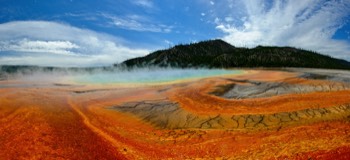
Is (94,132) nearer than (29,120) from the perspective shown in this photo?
Yes

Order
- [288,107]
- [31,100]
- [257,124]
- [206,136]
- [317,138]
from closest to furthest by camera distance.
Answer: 1. [317,138]
2. [206,136]
3. [257,124]
4. [288,107]
5. [31,100]

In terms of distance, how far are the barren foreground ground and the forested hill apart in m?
66.5

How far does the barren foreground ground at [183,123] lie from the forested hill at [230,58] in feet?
218

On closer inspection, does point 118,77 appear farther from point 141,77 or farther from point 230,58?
point 230,58

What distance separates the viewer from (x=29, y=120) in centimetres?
1349

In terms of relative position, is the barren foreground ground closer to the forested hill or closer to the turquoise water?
the turquoise water

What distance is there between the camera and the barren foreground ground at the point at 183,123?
10.4 metres

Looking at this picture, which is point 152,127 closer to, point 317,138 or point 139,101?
point 139,101

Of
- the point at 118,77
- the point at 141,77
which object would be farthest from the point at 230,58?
the point at 141,77

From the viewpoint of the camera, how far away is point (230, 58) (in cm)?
9775

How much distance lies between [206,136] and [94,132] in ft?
14.6

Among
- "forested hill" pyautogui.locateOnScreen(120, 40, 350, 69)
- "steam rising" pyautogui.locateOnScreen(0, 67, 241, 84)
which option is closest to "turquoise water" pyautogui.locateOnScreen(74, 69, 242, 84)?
"steam rising" pyautogui.locateOnScreen(0, 67, 241, 84)

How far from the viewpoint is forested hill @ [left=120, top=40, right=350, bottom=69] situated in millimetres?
89925

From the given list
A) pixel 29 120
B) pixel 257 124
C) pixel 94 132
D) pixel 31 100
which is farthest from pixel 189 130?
pixel 31 100
